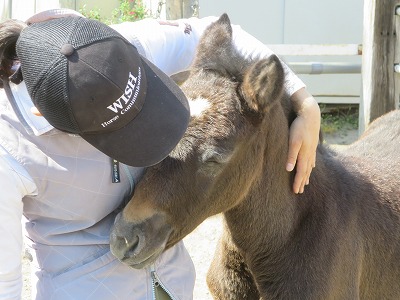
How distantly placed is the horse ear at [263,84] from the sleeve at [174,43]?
0.26m

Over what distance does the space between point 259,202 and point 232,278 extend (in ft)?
1.62

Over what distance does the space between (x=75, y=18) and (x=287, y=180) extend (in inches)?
51.1

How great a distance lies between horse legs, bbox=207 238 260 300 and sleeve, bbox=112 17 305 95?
848 millimetres

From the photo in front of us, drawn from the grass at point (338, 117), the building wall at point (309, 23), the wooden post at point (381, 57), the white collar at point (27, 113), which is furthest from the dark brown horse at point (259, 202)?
the building wall at point (309, 23)

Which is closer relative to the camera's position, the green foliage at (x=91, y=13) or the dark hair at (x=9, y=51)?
the dark hair at (x=9, y=51)

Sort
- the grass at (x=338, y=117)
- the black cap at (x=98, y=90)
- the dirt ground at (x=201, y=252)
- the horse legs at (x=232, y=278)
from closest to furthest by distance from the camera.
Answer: the black cap at (x=98, y=90)
the horse legs at (x=232, y=278)
the dirt ground at (x=201, y=252)
the grass at (x=338, y=117)

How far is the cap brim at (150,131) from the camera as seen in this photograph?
87.4 inches

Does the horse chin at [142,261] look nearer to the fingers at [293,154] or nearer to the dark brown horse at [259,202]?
the dark brown horse at [259,202]

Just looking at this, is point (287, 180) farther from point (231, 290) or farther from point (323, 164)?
point (231, 290)

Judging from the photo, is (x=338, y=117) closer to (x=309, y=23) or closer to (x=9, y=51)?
(x=309, y=23)

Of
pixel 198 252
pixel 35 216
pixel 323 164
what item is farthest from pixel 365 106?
pixel 35 216

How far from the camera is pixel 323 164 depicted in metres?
3.32

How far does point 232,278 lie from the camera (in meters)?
3.31

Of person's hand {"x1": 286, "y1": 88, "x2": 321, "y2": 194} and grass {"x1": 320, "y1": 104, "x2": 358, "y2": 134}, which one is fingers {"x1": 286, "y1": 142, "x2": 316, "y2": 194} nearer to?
person's hand {"x1": 286, "y1": 88, "x2": 321, "y2": 194}
